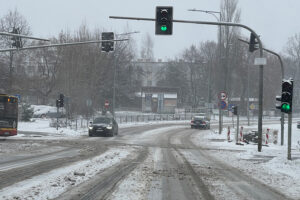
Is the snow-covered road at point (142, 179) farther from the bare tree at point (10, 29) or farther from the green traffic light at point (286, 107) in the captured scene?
the bare tree at point (10, 29)

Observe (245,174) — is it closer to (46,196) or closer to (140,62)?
(46,196)

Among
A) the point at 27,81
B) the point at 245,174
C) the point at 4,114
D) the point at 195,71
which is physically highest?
the point at 195,71

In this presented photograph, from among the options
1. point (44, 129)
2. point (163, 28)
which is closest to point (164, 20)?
point (163, 28)

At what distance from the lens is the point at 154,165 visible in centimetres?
1388

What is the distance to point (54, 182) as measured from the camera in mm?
9578

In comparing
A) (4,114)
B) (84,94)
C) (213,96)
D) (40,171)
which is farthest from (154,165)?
(213,96)

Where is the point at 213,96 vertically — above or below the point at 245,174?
above

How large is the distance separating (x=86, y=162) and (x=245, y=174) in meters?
5.36

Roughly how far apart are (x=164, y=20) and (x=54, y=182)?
8265mm

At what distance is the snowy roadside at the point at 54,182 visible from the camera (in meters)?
8.13

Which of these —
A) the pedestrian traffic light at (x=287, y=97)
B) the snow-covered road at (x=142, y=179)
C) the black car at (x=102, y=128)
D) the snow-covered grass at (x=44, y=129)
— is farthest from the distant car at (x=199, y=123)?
the snow-covered road at (x=142, y=179)

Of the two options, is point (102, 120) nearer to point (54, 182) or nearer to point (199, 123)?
point (199, 123)

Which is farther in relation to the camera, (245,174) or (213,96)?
(213,96)

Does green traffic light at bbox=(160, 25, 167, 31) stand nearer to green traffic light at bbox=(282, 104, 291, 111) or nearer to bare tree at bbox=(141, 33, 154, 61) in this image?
green traffic light at bbox=(282, 104, 291, 111)
